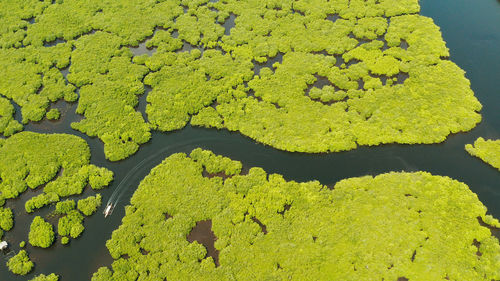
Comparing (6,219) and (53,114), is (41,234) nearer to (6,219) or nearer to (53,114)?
(6,219)

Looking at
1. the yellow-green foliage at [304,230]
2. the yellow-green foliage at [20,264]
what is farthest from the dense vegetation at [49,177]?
the yellow-green foliage at [304,230]

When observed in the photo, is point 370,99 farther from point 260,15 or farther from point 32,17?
point 32,17

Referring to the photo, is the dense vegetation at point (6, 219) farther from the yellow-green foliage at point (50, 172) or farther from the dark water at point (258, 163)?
the dark water at point (258, 163)

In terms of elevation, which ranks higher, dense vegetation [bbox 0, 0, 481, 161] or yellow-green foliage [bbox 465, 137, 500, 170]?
dense vegetation [bbox 0, 0, 481, 161]

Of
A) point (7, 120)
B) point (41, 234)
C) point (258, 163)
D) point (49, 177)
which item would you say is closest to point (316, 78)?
point (258, 163)

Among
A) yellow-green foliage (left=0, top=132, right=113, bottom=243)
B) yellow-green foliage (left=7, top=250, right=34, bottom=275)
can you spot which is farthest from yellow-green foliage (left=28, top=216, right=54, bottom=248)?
yellow-green foliage (left=7, top=250, right=34, bottom=275)

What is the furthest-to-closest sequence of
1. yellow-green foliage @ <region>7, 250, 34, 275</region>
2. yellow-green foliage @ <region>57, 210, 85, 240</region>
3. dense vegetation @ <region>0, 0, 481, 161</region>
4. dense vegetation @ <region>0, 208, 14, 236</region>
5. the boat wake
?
dense vegetation @ <region>0, 0, 481, 161</region>, the boat wake, dense vegetation @ <region>0, 208, 14, 236</region>, yellow-green foliage @ <region>57, 210, 85, 240</region>, yellow-green foliage @ <region>7, 250, 34, 275</region>

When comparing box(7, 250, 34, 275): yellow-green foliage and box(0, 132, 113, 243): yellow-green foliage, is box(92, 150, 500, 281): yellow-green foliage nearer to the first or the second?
box(0, 132, 113, 243): yellow-green foliage

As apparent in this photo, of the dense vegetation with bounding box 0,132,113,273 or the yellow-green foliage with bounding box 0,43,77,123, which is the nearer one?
the dense vegetation with bounding box 0,132,113,273
